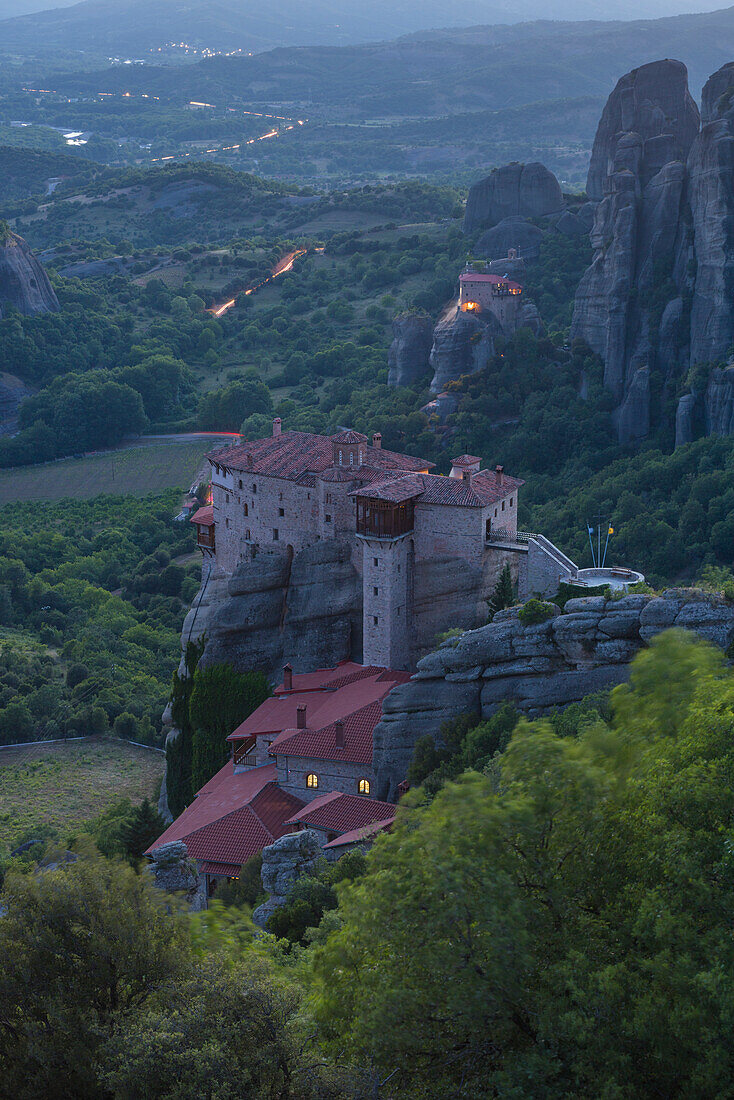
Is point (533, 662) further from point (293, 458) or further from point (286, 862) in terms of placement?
point (293, 458)

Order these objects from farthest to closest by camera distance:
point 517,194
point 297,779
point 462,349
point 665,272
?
point 517,194
point 462,349
point 665,272
point 297,779

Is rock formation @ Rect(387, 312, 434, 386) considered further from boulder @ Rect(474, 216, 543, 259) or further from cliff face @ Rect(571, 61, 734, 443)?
boulder @ Rect(474, 216, 543, 259)

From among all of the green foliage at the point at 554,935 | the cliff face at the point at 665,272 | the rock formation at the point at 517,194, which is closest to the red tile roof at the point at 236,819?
the green foliage at the point at 554,935

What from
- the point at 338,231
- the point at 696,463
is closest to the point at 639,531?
the point at 696,463

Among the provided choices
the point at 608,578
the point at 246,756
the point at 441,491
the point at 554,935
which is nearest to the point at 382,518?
the point at 441,491

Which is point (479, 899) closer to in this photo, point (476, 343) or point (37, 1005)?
point (37, 1005)
